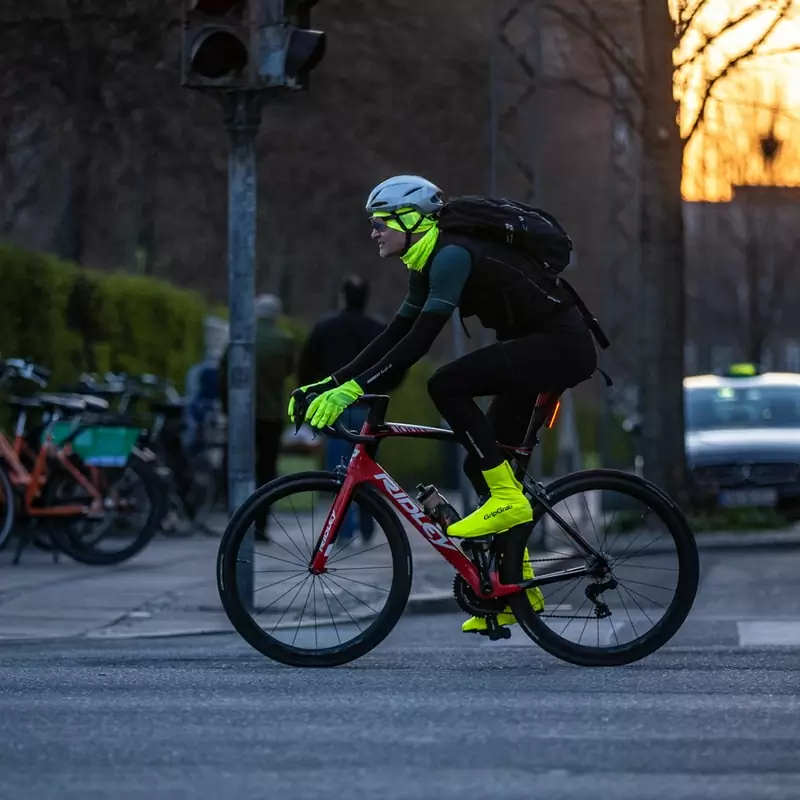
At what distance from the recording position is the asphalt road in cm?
520

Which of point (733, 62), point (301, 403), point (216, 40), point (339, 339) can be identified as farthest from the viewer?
point (733, 62)

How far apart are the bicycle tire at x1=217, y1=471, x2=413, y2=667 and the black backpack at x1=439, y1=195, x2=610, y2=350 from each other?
3.30ft

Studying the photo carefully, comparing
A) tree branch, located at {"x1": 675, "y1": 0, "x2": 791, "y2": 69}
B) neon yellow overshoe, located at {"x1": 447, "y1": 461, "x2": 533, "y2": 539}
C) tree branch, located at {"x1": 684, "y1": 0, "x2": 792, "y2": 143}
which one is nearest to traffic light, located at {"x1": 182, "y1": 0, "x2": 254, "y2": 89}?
neon yellow overshoe, located at {"x1": 447, "y1": 461, "x2": 533, "y2": 539}

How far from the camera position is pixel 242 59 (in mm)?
10008

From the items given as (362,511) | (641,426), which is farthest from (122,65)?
(362,511)

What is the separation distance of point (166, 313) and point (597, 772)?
15561 mm

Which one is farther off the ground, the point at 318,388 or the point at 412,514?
the point at 318,388

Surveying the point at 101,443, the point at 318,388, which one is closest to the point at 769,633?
the point at 318,388

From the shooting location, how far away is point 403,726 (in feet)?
19.6

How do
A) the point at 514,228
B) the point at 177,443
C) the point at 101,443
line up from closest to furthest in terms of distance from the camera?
the point at 514,228, the point at 101,443, the point at 177,443

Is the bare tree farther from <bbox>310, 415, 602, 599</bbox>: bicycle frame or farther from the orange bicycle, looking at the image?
<bbox>310, 415, 602, 599</bbox>: bicycle frame

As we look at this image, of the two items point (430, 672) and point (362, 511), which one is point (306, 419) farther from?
→ point (430, 672)

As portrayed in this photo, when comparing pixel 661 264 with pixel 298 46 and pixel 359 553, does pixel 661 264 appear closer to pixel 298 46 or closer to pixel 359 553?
pixel 298 46

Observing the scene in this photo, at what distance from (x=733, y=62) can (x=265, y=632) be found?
10.3 meters
